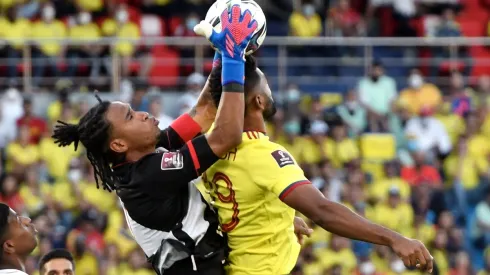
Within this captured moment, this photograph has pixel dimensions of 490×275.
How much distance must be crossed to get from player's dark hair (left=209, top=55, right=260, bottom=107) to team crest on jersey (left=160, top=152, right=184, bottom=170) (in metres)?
0.44

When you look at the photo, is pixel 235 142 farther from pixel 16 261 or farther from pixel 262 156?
pixel 16 261

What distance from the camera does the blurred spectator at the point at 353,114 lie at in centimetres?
1550

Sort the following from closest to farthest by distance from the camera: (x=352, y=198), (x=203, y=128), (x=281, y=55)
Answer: (x=203, y=128), (x=352, y=198), (x=281, y=55)

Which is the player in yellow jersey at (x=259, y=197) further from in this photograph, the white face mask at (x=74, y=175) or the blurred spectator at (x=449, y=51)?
the blurred spectator at (x=449, y=51)

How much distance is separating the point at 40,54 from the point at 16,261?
10005 mm

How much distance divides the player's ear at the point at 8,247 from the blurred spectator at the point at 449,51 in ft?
40.2

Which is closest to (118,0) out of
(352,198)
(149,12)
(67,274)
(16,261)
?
(149,12)

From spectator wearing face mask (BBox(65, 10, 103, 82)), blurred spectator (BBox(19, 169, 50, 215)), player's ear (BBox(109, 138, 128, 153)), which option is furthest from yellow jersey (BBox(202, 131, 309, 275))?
spectator wearing face mask (BBox(65, 10, 103, 82))

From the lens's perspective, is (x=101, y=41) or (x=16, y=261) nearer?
(x=16, y=261)

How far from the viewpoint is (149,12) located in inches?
664

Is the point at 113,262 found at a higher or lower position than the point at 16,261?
lower

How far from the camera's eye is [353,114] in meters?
15.6

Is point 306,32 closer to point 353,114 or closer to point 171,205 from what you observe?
point 353,114

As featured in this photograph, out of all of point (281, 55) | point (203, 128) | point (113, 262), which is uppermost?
point (203, 128)
